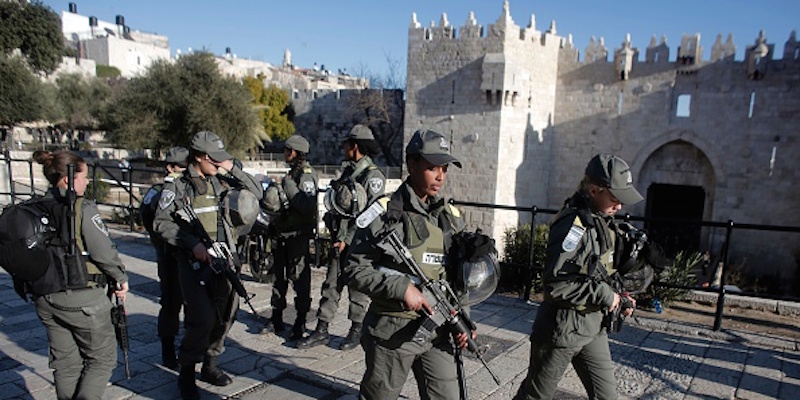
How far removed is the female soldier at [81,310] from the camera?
2.84 metres

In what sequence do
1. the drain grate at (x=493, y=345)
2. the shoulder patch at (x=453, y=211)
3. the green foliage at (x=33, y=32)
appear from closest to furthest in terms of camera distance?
the shoulder patch at (x=453, y=211) < the drain grate at (x=493, y=345) < the green foliage at (x=33, y=32)

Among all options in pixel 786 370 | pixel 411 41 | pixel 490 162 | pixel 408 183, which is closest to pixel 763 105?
pixel 490 162

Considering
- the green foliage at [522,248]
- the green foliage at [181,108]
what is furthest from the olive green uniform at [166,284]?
the green foliage at [181,108]

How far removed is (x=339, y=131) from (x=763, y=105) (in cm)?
2196

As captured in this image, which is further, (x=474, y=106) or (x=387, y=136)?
(x=387, y=136)

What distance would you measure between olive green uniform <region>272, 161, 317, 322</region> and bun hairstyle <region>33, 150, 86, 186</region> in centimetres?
183

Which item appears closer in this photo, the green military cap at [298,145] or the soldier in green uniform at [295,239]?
the soldier in green uniform at [295,239]

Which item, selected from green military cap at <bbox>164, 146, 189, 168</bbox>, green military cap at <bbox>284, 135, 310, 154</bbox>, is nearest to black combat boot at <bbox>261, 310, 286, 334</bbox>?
green military cap at <bbox>284, 135, 310, 154</bbox>

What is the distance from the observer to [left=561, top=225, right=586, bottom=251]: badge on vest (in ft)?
8.20

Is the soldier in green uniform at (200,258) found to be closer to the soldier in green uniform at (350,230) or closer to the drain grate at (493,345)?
the soldier in green uniform at (350,230)

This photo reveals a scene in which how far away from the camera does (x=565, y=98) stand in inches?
854

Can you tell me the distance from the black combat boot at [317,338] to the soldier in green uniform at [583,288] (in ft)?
7.01

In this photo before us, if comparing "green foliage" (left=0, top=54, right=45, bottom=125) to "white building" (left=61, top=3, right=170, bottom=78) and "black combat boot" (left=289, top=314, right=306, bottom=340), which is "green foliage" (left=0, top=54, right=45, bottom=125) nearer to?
"black combat boot" (left=289, top=314, right=306, bottom=340)

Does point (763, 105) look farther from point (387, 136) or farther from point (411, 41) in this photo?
point (387, 136)
